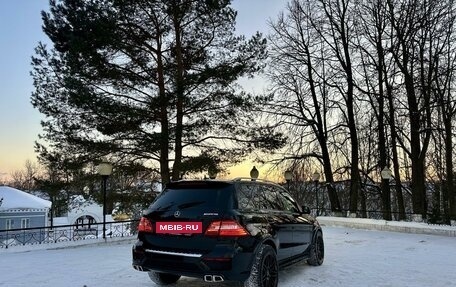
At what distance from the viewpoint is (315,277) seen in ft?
21.5

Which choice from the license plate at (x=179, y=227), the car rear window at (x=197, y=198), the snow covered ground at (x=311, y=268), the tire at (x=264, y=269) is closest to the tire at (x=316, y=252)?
the snow covered ground at (x=311, y=268)

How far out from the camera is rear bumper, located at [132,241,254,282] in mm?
4711

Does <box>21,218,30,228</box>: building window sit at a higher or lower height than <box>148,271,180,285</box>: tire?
lower

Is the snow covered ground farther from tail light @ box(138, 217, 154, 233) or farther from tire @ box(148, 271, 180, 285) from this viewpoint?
tail light @ box(138, 217, 154, 233)

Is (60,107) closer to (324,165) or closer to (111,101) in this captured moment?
(111,101)

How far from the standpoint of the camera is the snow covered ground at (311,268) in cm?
623

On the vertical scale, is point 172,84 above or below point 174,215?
above

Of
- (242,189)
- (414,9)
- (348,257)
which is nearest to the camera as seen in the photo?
(242,189)

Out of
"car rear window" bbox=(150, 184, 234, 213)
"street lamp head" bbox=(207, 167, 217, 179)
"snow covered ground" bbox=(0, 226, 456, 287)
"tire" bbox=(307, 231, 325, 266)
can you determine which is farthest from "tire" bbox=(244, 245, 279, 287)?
"street lamp head" bbox=(207, 167, 217, 179)

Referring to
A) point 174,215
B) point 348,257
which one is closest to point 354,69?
point 348,257

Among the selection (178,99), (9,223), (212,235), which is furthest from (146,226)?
(9,223)

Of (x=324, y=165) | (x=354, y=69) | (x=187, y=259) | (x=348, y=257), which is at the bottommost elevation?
(x=348, y=257)

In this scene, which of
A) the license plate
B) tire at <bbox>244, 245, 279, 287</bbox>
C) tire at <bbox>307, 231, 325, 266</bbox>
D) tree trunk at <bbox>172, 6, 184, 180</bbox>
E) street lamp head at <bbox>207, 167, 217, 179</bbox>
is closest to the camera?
the license plate

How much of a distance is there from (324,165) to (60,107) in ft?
51.5
